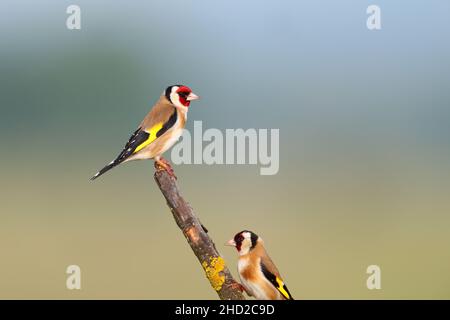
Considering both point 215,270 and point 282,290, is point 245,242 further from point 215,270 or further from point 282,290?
point 215,270

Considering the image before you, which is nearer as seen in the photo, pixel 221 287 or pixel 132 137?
pixel 221 287

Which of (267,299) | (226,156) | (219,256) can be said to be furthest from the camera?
(226,156)

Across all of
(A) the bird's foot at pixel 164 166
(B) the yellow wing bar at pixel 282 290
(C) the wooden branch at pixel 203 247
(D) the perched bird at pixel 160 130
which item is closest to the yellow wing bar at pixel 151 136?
(D) the perched bird at pixel 160 130

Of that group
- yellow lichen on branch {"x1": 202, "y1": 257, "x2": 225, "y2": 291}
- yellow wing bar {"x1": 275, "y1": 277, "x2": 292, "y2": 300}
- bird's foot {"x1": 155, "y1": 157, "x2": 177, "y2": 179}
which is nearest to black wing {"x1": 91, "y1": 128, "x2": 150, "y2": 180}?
bird's foot {"x1": 155, "y1": 157, "x2": 177, "y2": 179}

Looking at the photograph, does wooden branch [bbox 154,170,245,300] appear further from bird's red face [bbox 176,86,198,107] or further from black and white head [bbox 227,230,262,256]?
bird's red face [bbox 176,86,198,107]

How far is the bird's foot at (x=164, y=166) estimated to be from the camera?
3975 mm

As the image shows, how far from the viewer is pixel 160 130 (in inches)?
171

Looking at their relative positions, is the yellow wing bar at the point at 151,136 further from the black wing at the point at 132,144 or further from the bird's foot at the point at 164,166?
the bird's foot at the point at 164,166

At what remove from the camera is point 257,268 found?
3.99 metres

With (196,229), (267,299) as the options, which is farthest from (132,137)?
(267,299)

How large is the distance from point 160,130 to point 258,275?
1296mm

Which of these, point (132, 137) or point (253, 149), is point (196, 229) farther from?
point (253, 149)

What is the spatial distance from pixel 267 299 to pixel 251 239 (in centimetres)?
44

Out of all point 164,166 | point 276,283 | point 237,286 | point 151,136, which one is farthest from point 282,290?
point 151,136
